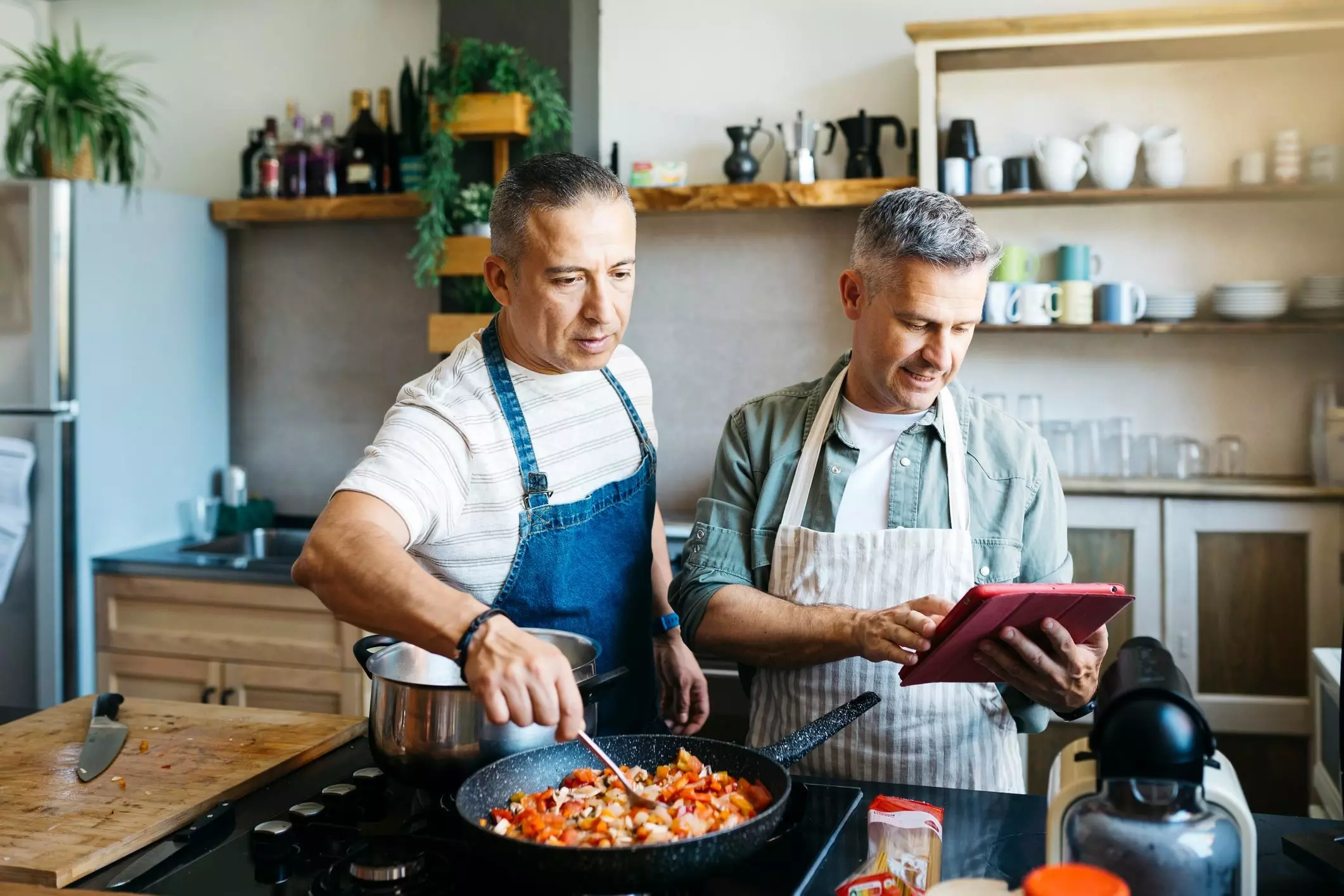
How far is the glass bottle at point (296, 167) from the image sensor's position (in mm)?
3977

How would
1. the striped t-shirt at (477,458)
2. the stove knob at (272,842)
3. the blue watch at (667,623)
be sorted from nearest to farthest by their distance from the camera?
the stove knob at (272,842) < the striped t-shirt at (477,458) < the blue watch at (667,623)

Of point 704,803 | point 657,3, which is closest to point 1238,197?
point 657,3

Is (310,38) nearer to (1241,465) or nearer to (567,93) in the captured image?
(567,93)

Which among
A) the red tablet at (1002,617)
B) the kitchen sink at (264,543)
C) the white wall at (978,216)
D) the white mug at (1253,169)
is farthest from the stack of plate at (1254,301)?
the kitchen sink at (264,543)

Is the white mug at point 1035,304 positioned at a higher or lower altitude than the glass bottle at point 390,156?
lower

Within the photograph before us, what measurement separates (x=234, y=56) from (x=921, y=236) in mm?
3431

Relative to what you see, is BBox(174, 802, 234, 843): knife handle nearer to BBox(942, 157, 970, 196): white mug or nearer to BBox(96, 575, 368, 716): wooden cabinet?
BBox(96, 575, 368, 716): wooden cabinet

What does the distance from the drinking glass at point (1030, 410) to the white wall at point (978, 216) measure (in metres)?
0.09

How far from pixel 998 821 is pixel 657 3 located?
3.19 m

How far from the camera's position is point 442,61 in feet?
12.0

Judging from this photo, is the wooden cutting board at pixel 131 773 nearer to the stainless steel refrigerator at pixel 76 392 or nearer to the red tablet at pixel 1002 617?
the red tablet at pixel 1002 617

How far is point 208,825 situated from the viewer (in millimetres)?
1348

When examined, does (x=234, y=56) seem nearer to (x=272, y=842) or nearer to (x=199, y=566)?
(x=199, y=566)

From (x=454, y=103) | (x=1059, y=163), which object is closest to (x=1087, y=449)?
(x=1059, y=163)
